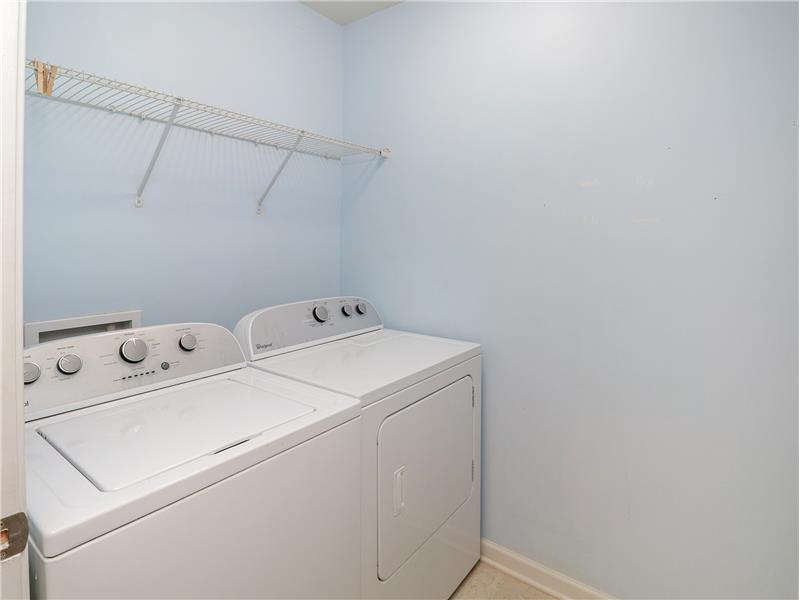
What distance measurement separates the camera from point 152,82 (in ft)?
5.46

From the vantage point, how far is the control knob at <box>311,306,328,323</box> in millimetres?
1969

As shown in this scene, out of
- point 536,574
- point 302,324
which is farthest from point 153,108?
point 536,574

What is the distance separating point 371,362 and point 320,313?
0.44 meters

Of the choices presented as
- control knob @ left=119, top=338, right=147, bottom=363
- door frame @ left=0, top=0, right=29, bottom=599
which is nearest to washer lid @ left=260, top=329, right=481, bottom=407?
control knob @ left=119, top=338, right=147, bottom=363

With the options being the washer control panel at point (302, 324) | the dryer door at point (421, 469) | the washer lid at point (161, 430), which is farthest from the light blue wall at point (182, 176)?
the dryer door at point (421, 469)

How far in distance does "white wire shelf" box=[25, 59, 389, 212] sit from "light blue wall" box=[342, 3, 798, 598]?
598 mm

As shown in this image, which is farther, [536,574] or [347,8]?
[347,8]

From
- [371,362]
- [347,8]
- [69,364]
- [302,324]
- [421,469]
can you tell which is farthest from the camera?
[347,8]

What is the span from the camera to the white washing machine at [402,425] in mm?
1371

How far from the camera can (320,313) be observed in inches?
78.3

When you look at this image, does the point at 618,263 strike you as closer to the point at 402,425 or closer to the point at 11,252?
the point at 402,425

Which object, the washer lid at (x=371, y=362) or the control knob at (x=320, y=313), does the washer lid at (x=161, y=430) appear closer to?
the washer lid at (x=371, y=362)

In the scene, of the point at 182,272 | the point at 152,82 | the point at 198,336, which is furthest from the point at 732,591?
the point at 152,82

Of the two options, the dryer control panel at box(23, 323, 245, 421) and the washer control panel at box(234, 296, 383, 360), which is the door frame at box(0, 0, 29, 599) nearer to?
the dryer control panel at box(23, 323, 245, 421)
